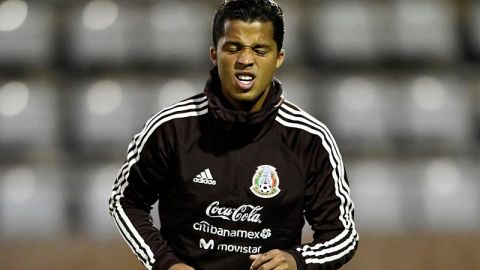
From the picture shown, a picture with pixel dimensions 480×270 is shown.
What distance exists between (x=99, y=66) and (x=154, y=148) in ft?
9.98

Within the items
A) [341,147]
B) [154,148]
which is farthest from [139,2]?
[154,148]

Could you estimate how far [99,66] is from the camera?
5.00 metres

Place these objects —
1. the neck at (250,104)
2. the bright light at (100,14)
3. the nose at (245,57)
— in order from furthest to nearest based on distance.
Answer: the bright light at (100,14) → the neck at (250,104) → the nose at (245,57)

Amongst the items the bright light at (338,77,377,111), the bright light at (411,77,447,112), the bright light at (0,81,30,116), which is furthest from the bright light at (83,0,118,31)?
the bright light at (411,77,447,112)

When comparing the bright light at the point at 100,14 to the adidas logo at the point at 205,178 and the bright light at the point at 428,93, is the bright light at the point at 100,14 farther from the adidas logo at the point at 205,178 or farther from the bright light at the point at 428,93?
the adidas logo at the point at 205,178

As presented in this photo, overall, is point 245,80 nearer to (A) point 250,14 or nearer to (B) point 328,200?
(A) point 250,14

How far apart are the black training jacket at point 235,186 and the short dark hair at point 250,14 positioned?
111mm

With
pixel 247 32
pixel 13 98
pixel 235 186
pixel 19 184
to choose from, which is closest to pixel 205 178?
pixel 235 186

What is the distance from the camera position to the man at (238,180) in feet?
6.63

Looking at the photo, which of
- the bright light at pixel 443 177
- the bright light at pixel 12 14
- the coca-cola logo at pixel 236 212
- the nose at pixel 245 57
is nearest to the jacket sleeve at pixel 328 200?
the coca-cola logo at pixel 236 212

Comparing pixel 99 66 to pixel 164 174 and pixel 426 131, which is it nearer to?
pixel 426 131

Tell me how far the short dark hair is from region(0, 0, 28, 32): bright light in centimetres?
331

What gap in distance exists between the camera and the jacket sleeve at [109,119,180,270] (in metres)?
2.03

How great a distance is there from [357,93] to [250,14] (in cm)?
297
